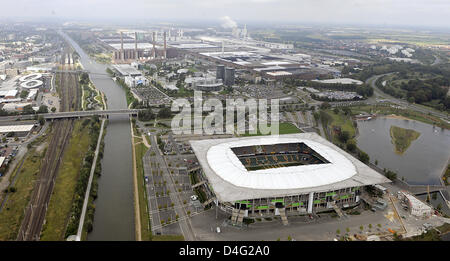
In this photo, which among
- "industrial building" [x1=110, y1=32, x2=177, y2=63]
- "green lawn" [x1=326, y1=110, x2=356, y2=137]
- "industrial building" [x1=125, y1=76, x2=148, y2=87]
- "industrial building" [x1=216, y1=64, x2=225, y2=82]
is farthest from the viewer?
"industrial building" [x1=110, y1=32, x2=177, y2=63]

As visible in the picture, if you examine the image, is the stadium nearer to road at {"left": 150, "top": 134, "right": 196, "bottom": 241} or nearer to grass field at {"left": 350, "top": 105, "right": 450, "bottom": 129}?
road at {"left": 150, "top": 134, "right": 196, "bottom": 241}

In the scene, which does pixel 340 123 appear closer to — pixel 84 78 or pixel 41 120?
pixel 41 120

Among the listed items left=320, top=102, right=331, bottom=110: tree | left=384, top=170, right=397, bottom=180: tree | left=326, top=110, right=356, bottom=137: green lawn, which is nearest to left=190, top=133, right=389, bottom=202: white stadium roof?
left=384, top=170, right=397, bottom=180: tree

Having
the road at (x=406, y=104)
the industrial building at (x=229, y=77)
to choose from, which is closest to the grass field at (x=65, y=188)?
the industrial building at (x=229, y=77)

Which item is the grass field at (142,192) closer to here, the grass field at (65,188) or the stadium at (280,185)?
the stadium at (280,185)

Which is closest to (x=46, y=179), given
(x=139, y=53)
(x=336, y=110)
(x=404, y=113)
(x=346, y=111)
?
(x=336, y=110)
